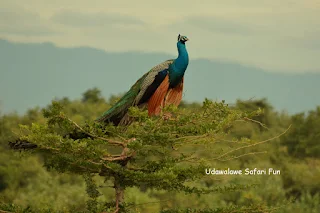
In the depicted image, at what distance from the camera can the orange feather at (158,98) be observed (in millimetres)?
14508

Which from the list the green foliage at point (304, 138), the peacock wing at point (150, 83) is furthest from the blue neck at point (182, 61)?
the green foliage at point (304, 138)

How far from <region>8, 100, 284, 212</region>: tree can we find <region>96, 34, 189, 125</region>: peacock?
1453 mm

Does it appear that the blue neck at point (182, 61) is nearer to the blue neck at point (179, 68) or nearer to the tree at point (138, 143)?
the blue neck at point (179, 68)

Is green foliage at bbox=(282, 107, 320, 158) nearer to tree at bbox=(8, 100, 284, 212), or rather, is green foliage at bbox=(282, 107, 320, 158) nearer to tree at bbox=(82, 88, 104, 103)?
tree at bbox=(82, 88, 104, 103)

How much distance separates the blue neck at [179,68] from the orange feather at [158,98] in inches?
5.5

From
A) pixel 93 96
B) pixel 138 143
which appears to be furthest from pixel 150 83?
pixel 93 96

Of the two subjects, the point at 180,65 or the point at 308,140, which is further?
the point at 308,140

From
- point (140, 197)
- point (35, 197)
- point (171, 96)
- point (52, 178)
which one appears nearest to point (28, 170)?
point (52, 178)

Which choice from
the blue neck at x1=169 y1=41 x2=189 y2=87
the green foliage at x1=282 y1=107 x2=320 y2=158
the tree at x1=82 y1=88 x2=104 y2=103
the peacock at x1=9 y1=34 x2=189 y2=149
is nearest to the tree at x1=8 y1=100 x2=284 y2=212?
the peacock at x1=9 y1=34 x2=189 y2=149

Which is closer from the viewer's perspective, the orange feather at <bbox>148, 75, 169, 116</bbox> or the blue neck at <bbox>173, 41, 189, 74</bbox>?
the orange feather at <bbox>148, 75, 169, 116</bbox>

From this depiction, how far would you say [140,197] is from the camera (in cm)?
3509

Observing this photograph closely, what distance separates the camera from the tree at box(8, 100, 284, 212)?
11938mm

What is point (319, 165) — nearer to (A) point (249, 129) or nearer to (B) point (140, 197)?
(A) point (249, 129)

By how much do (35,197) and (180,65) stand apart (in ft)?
80.6
